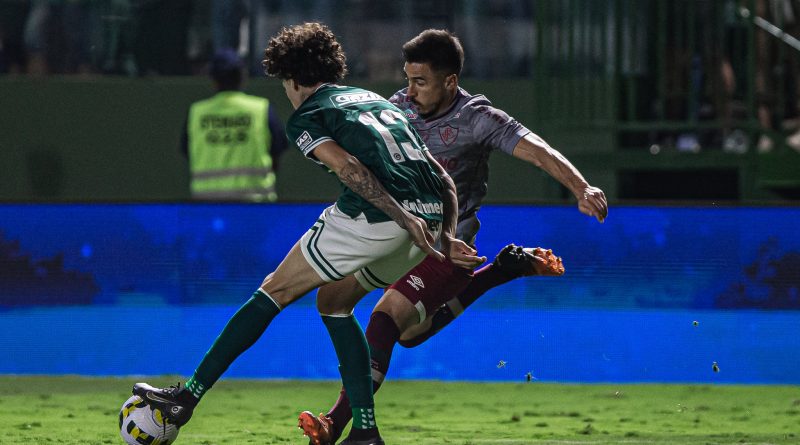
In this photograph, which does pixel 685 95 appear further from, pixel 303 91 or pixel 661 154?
pixel 303 91

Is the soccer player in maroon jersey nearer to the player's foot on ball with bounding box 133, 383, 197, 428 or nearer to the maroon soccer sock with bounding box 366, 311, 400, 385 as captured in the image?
the maroon soccer sock with bounding box 366, 311, 400, 385

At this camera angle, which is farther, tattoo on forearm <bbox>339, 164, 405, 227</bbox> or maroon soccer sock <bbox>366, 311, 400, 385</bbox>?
maroon soccer sock <bbox>366, 311, 400, 385</bbox>

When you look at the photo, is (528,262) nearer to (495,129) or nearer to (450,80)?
(495,129)

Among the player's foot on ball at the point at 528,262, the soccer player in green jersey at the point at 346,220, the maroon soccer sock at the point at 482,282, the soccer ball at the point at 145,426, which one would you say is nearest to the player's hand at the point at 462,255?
the soccer player in green jersey at the point at 346,220

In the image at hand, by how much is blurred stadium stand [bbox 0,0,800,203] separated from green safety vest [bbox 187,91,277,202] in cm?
208

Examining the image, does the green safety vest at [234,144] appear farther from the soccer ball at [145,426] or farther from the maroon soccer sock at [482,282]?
the soccer ball at [145,426]

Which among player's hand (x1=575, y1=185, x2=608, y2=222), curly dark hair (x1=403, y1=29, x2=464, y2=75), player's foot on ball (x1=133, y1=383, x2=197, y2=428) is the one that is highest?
curly dark hair (x1=403, y1=29, x2=464, y2=75)

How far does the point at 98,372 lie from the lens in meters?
8.41

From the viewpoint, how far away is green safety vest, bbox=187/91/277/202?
998cm

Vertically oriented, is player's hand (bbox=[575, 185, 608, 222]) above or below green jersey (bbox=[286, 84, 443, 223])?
below

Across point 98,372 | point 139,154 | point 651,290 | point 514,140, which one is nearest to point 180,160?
point 139,154

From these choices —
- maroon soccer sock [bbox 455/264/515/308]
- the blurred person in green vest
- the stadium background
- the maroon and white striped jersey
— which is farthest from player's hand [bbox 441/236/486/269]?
the blurred person in green vest

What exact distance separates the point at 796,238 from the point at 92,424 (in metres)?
3.60

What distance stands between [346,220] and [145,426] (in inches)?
39.2
